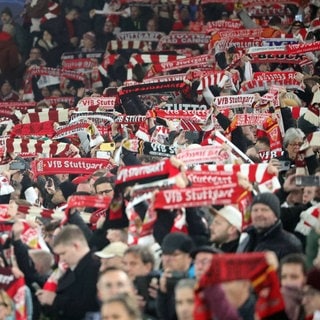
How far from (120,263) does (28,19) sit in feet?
55.4

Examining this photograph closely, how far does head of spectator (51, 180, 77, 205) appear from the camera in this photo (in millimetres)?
16938

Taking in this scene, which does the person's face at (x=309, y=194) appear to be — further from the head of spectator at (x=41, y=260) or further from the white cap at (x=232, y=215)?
the head of spectator at (x=41, y=260)

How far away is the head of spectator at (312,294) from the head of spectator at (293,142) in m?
4.54

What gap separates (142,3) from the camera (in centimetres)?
2806

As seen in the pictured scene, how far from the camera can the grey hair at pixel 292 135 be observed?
51.6 ft

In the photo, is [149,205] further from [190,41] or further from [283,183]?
[190,41]

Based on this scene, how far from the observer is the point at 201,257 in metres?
11.4

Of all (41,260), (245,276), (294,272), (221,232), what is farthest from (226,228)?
(245,276)

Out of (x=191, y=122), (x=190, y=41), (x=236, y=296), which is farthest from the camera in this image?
(x=190, y=41)

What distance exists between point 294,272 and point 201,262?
0.65 meters

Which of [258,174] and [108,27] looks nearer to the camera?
[258,174]

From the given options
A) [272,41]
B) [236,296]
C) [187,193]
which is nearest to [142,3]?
[272,41]

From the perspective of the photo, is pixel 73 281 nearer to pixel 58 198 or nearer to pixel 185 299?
pixel 185 299

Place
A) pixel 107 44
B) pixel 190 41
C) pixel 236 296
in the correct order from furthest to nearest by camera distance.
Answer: pixel 107 44 → pixel 190 41 → pixel 236 296
